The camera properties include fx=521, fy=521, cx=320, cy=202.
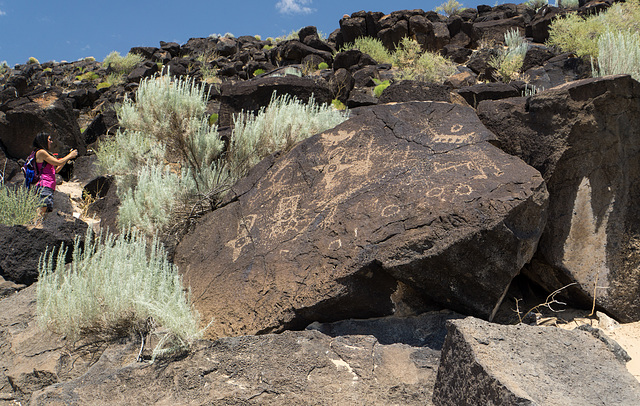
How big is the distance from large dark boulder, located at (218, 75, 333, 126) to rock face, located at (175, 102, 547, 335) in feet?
12.6

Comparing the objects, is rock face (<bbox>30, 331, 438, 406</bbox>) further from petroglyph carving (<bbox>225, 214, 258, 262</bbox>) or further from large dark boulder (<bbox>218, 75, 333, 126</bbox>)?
large dark boulder (<bbox>218, 75, 333, 126</bbox>)

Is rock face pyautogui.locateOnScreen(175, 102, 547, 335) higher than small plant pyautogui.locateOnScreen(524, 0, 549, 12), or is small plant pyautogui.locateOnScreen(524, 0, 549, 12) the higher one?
small plant pyautogui.locateOnScreen(524, 0, 549, 12)

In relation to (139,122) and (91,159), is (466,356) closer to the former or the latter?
(139,122)

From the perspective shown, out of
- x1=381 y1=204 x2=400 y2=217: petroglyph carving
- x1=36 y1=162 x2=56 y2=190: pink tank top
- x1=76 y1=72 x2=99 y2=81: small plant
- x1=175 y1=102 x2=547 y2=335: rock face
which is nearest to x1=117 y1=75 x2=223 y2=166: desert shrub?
Result: x1=36 y1=162 x2=56 y2=190: pink tank top

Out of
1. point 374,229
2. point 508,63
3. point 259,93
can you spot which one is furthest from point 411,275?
point 508,63

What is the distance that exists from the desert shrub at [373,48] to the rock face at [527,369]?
608 inches

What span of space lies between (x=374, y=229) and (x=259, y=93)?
210 inches

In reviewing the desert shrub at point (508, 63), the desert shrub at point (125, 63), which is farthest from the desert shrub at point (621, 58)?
the desert shrub at point (125, 63)

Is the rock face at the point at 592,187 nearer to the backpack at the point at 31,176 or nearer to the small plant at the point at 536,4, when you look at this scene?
the backpack at the point at 31,176

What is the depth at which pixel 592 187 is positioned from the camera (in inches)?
157

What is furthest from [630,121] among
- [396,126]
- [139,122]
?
[139,122]

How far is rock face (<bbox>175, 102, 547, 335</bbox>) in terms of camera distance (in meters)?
3.33

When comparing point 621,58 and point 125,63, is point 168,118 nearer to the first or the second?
point 621,58

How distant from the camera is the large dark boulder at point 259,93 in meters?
8.33
